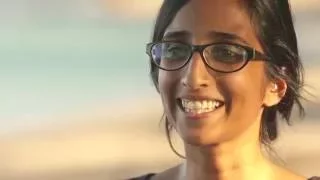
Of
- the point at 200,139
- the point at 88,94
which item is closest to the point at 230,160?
the point at 200,139

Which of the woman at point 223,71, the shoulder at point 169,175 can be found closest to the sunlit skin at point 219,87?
the woman at point 223,71

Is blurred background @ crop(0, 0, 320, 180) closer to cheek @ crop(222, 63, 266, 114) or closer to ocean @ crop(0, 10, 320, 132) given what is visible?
ocean @ crop(0, 10, 320, 132)

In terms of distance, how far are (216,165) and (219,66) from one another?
17cm

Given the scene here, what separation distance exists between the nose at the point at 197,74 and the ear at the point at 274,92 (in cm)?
12

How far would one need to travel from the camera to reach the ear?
3.39ft

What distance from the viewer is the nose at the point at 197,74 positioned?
0.96 m

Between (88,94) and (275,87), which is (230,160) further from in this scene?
(88,94)

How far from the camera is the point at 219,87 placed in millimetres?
968

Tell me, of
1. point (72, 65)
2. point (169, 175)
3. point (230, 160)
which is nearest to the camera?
point (230, 160)

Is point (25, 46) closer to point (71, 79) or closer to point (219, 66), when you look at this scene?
point (71, 79)

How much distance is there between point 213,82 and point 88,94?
0.47 meters

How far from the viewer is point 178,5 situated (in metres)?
1.02

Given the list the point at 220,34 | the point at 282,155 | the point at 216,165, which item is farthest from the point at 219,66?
the point at 282,155

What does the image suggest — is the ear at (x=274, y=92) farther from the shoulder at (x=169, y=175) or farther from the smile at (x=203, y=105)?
the shoulder at (x=169, y=175)
